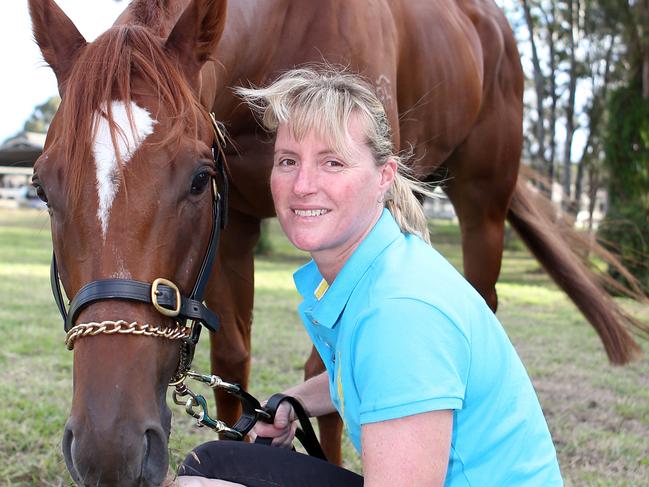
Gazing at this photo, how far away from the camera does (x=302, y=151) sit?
167cm

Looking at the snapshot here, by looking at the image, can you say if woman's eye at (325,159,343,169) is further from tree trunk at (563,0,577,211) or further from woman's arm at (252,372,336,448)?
tree trunk at (563,0,577,211)

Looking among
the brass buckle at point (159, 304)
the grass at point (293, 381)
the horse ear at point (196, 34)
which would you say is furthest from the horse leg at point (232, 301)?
the brass buckle at point (159, 304)

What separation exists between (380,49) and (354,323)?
1.75m

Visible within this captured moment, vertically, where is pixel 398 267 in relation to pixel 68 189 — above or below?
below

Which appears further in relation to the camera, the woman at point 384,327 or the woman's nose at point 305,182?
the woman's nose at point 305,182

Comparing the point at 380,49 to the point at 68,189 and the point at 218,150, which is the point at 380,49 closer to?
the point at 218,150

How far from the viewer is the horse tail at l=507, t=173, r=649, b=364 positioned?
15.1 feet

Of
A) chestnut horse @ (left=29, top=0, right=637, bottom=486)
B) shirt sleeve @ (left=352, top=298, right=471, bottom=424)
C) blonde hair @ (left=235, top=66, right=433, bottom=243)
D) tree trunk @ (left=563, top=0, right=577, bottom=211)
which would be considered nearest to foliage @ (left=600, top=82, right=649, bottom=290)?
tree trunk @ (left=563, top=0, right=577, bottom=211)

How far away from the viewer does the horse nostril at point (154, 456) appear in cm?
151

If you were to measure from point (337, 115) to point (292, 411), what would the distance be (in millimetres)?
967

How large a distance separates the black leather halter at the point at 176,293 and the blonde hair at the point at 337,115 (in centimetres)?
31

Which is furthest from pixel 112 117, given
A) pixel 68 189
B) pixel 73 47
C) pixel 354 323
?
pixel 354 323

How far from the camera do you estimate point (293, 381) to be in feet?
16.0

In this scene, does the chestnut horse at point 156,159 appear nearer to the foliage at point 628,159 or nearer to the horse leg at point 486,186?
the horse leg at point 486,186
